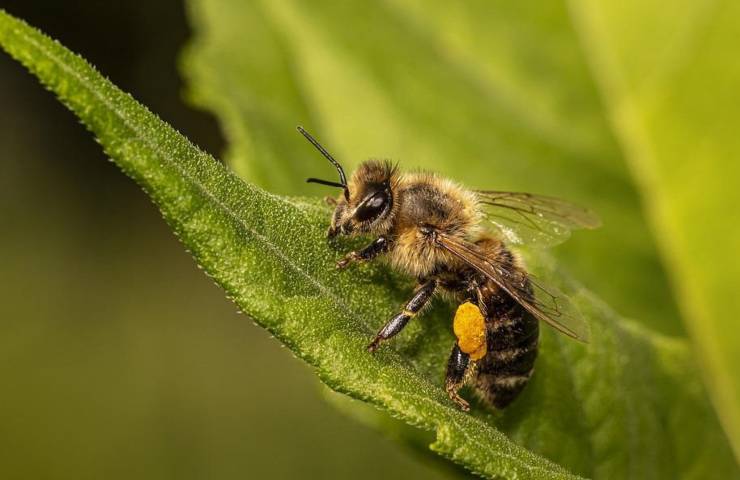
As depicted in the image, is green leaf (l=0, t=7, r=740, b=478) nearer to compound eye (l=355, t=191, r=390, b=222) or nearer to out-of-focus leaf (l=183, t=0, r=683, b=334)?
compound eye (l=355, t=191, r=390, b=222)

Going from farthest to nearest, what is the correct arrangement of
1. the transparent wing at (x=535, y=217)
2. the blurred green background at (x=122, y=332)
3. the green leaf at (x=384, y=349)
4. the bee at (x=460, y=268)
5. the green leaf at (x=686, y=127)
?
1. the blurred green background at (x=122, y=332)
2. the green leaf at (x=686, y=127)
3. the transparent wing at (x=535, y=217)
4. the bee at (x=460, y=268)
5. the green leaf at (x=384, y=349)

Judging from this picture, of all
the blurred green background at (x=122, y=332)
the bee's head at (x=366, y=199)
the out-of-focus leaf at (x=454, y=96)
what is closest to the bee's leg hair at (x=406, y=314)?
the bee's head at (x=366, y=199)

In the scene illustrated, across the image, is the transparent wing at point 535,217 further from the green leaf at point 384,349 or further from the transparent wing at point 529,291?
the green leaf at point 384,349

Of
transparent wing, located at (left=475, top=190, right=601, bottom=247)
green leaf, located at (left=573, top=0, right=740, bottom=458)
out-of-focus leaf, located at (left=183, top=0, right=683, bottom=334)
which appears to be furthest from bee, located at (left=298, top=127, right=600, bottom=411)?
green leaf, located at (left=573, top=0, right=740, bottom=458)

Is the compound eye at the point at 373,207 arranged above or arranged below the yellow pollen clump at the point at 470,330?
above

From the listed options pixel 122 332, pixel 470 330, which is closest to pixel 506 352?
pixel 470 330

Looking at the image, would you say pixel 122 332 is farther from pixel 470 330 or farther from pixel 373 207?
pixel 470 330

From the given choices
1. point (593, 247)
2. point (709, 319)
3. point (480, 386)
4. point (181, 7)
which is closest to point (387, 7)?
point (593, 247)

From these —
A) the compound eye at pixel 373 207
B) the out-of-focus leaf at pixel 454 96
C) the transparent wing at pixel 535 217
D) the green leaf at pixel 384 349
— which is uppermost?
the out-of-focus leaf at pixel 454 96
